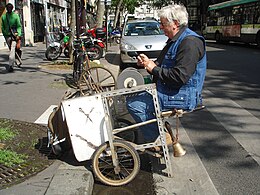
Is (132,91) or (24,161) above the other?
(132,91)

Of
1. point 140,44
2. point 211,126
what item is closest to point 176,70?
point 211,126

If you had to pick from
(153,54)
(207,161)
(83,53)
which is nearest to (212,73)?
(153,54)

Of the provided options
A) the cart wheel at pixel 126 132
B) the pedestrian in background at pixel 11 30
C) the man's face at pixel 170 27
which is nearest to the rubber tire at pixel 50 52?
the pedestrian in background at pixel 11 30

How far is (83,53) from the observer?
8438mm

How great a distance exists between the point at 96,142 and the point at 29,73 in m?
7.05

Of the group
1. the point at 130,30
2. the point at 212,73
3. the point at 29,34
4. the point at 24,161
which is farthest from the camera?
the point at 29,34

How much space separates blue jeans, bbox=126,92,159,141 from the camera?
387cm

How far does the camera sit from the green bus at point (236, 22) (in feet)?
64.8

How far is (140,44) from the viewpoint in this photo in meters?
11.8

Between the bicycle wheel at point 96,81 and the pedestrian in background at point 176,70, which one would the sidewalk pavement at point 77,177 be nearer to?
the pedestrian in background at point 176,70

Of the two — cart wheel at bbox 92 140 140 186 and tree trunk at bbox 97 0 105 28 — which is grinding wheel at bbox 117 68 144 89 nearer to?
cart wheel at bbox 92 140 140 186

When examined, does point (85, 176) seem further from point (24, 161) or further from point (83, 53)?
point (83, 53)

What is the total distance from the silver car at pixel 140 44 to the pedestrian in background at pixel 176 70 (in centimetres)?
774

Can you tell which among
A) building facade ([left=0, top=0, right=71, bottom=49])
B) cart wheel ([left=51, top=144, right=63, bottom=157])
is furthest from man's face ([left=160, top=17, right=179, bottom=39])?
building facade ([left=0, top=0, right=71, bottom=49])
